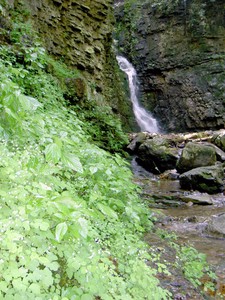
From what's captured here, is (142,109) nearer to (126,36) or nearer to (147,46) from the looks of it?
(147,46)

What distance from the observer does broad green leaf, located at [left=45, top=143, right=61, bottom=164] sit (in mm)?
1799

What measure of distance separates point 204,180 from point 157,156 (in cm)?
361

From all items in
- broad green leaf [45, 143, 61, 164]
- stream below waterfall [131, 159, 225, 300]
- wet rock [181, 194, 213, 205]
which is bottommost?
wet rock [181, 194, 213, 205]

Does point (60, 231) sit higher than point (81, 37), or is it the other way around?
point (81, 37)

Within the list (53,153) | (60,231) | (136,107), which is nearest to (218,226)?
(53,153)

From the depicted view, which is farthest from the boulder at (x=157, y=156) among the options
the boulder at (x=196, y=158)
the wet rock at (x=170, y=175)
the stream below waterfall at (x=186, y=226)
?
the stream below waterfall at (x=186, y=226)

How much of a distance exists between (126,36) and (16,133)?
22105mm

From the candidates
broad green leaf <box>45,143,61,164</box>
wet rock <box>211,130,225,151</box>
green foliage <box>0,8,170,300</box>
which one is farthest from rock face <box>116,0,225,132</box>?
broad green leaf <box>45,143,61,164</box>

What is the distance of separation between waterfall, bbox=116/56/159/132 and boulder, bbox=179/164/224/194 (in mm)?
10414

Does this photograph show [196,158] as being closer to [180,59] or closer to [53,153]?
[53,153]

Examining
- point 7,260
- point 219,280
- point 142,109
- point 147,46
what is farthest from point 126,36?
point 7,260

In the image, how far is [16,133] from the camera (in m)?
2.54

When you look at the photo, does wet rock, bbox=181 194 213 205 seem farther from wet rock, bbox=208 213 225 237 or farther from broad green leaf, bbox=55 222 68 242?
broad green leaf, bbox=55 222 68 242

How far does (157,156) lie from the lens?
42.1 feet
